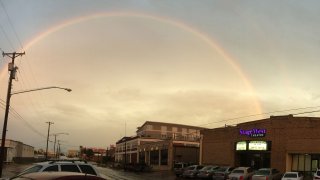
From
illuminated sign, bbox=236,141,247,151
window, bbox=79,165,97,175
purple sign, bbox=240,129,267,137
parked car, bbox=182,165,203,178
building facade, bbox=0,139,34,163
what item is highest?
purple sign, bbox=240,129,267,137

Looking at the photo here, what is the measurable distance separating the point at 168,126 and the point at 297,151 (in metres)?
107

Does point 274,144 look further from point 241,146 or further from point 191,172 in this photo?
point 191,172

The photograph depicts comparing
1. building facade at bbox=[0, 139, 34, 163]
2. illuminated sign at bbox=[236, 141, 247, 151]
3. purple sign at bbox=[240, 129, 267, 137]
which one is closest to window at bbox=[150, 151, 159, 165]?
building facade at bbox=[0, 139, 34, 163]

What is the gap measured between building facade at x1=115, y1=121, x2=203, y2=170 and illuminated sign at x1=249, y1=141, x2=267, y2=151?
103 ft

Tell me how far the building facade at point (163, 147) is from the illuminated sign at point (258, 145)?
3155 centimetres

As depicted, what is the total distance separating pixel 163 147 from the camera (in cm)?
9775

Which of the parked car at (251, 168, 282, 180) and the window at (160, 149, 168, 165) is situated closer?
the parked car at (251, 168, 282, 180)

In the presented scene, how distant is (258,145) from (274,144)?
2995 mm

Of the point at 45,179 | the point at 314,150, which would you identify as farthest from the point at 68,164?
the point at 314,150

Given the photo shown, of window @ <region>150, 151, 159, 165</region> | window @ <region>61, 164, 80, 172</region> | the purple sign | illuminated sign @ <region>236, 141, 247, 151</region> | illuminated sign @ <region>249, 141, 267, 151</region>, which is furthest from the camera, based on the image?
window @ <region>150, 151, 159, 165</region>

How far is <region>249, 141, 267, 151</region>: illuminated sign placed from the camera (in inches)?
2303

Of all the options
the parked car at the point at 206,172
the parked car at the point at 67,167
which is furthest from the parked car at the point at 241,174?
the parked car at the point at 67,167

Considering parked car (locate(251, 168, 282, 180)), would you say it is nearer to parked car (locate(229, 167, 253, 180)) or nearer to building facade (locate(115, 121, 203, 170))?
parked car (locate(229, 167, 253, 180))

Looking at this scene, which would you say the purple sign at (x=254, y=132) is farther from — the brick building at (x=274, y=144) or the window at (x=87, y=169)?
the window at (x=87, y=169)
